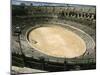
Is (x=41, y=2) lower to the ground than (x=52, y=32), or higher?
higher

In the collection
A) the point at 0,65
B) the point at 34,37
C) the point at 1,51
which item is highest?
the point at 34,37

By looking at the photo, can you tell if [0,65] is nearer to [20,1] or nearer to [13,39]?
[13,39]

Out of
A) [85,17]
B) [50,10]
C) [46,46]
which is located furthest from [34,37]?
[85,17]

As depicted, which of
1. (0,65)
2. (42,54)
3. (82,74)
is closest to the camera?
(0,65)

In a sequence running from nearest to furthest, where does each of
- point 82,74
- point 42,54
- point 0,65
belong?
point 0,65 < point 42,54 < point 82,74
